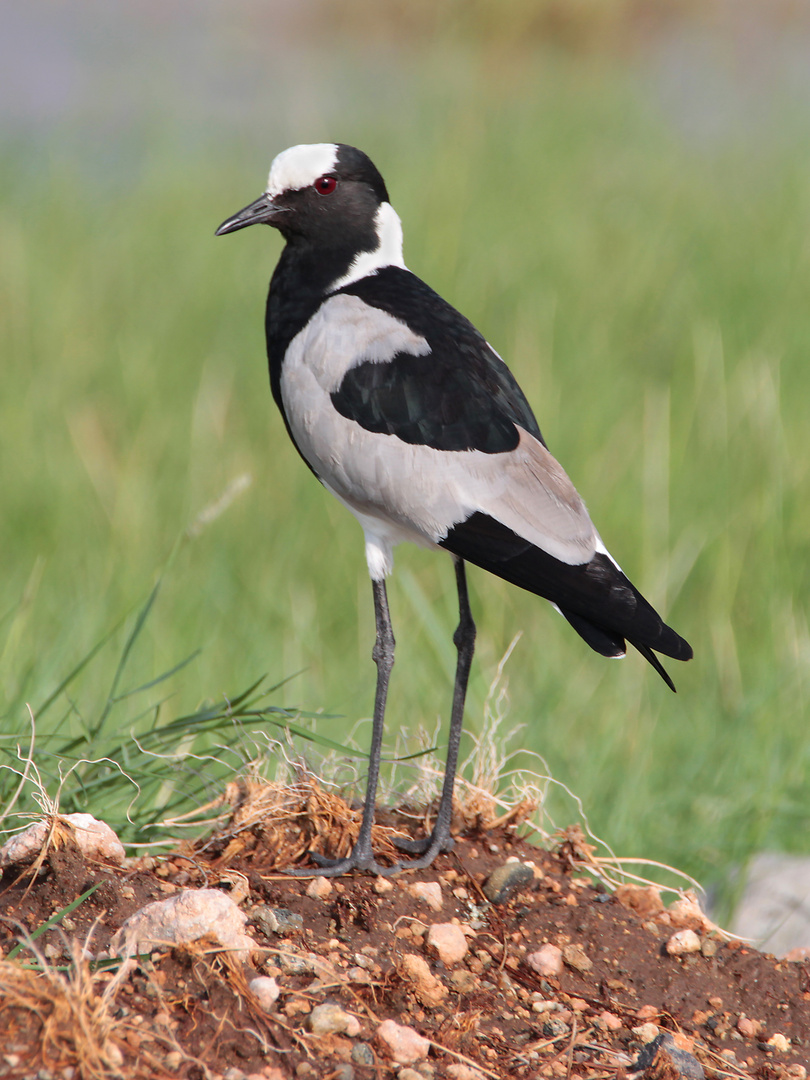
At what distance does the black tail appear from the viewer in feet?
8.40

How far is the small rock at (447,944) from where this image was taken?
7.52 ft

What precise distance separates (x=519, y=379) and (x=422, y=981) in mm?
4253

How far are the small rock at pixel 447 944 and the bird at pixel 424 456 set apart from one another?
0.25 metres

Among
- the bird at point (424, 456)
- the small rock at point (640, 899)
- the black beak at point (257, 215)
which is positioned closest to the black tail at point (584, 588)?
the bird at point (424, 456)

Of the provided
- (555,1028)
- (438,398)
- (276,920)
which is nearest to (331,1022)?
(276,920)

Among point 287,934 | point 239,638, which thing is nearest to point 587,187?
point 239,638

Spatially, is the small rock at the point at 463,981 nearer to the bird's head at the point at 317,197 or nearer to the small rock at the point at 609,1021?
the small rock at the point at 609,1021

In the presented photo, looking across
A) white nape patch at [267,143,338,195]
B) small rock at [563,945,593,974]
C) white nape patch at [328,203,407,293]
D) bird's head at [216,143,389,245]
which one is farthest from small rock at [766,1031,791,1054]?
white nape patch at [267,143,338,195]

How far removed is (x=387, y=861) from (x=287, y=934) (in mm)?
497

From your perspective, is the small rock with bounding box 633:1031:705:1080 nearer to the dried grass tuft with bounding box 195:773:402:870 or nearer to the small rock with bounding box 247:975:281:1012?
the small rock with bounding box 247:975:281:1012

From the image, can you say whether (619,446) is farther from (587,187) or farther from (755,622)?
(587,187)

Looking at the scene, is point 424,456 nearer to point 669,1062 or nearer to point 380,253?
point 380,253

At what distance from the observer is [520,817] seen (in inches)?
108

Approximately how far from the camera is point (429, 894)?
2469 mm
